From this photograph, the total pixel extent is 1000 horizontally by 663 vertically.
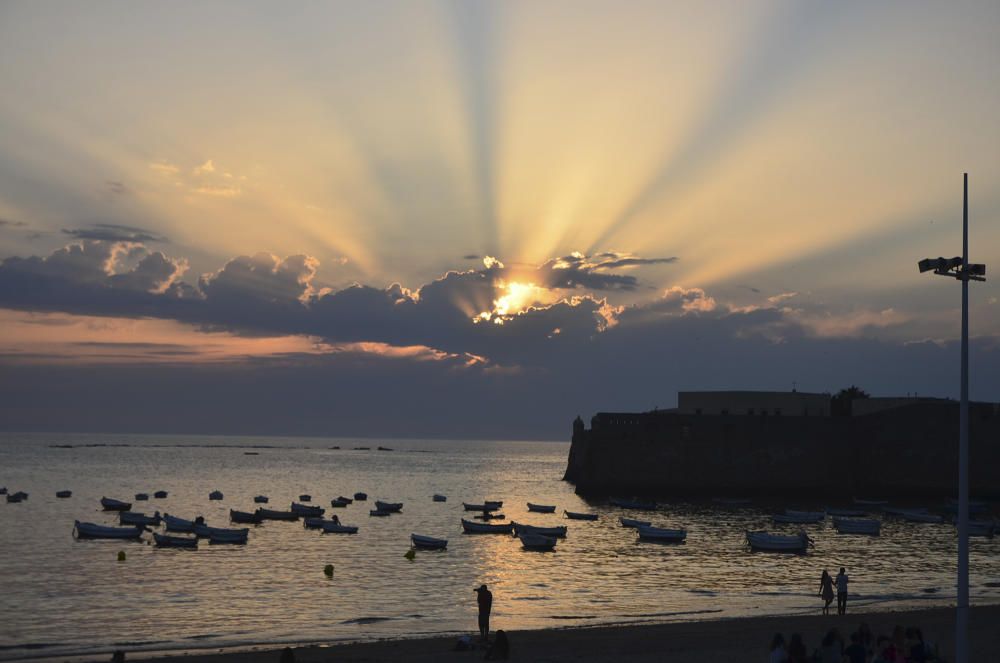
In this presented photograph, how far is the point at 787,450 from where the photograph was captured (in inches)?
4441

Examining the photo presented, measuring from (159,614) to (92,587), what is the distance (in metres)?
10.5

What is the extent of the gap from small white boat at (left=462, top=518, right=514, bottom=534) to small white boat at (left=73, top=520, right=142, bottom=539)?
26065 millimetres

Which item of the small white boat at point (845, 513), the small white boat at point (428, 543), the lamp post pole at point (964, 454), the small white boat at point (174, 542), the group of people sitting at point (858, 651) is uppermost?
the lamp post pole at point (964, 454)

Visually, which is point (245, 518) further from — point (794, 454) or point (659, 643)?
point (659, 643)

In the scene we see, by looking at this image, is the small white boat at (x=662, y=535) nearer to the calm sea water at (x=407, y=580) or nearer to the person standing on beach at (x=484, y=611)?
the calm sea water at (x=407, y=580)

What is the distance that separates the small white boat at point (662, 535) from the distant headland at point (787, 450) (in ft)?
130

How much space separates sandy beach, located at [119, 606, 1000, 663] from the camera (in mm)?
31828

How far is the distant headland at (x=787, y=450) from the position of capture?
104125mm

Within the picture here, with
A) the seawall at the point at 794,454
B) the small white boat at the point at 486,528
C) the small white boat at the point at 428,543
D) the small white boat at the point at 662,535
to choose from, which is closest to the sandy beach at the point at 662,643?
the small white boat at the point at 428,543

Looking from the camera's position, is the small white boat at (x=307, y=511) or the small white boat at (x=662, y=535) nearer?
the small white boat at (x=662, y=535)

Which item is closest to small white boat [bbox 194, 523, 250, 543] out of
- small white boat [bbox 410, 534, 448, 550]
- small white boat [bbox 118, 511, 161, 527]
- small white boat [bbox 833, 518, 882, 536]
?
small white boat [bbox 118, 511, 161, 527]

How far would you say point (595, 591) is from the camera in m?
53.1

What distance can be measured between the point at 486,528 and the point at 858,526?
30.5 metres

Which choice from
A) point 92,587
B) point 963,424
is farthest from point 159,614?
point 963,424
